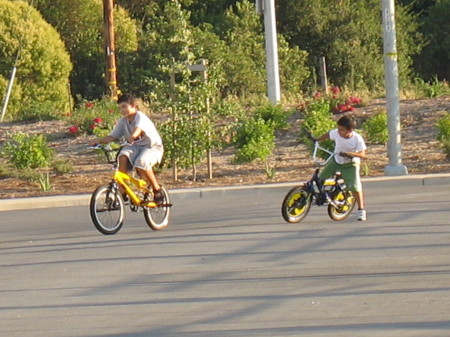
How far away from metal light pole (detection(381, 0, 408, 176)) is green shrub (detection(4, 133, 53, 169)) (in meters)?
6.58

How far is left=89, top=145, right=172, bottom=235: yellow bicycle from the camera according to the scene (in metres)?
14.0

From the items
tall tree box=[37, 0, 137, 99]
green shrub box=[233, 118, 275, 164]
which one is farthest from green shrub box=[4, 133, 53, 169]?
tall tree box=[37, 0, 137, 99]

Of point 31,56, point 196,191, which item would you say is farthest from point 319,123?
point 31,56

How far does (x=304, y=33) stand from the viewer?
44.0 meters

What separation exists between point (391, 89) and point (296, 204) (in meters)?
6.80

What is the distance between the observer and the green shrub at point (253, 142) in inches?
871

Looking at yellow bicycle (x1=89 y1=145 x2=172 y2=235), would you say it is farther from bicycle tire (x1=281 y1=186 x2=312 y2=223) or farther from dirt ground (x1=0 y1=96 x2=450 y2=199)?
dirt ground (x1=0 y1=96 x2=450 y2=199)

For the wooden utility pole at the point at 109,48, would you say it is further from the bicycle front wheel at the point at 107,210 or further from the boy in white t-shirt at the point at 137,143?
the bicycle front wheel at the point at 107,210

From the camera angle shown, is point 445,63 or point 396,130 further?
point 445,63

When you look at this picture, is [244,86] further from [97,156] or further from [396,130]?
[396,130]

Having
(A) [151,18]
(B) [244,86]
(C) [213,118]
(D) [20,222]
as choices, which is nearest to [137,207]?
(D) [20,222]

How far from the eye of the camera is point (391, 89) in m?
20.6

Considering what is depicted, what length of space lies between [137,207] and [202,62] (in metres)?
7.16

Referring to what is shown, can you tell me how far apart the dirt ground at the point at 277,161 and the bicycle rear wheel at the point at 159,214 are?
5563mm
